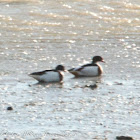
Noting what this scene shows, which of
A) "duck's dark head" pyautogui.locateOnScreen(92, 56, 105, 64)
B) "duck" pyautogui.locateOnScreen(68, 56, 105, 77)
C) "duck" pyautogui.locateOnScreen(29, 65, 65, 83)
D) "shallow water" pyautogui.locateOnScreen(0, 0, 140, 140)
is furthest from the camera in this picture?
"duck's dark head" pyautogui.locateOnScreen(92, 56, 105, 64)

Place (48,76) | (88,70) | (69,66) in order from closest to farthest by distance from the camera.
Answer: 1. (48,76)
2. (88,70)
3. (69,66)

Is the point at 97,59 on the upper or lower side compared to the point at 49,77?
upper

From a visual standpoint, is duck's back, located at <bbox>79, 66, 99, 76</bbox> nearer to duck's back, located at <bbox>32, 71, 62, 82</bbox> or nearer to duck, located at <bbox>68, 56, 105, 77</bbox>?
duck, located at <bbox>68, 56, 105, 77</bbox>

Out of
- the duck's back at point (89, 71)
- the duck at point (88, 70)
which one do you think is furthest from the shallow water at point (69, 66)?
the duck's back at point (89, 71)

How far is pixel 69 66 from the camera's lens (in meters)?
23.9

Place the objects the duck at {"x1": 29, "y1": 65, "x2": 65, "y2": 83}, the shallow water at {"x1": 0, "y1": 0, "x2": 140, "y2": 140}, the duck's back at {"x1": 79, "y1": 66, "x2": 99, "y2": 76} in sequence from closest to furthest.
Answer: the shallow water at {"x1": 0, "y1": 0, "x2": 140, "y2": 140} → the duck at {"x1": 29, "y1": 65, "x2": 65, "y2": 83} → the duck's back at {"x1": 79, "y1": 66, "x2": 99, "y2": 76}

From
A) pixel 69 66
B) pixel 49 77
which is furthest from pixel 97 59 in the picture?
pixel 49 77

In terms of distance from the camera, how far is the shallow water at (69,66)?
51.5 feet

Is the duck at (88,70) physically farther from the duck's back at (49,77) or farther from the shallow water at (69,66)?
the duck's back at (49,77)

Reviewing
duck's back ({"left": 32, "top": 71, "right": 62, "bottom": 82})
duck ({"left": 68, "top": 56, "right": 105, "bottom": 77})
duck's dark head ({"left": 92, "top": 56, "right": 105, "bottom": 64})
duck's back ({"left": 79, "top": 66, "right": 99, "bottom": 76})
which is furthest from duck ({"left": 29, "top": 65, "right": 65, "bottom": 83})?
duck's dark head ({"left": 92, "top": 56, "right": 105, "bottom": 64})

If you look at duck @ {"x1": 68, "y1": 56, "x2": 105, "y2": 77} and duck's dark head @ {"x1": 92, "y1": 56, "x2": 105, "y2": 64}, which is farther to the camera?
duck's dark head @ {"x1": 92, "y1": 56, "x2": 105, "y2": 64}

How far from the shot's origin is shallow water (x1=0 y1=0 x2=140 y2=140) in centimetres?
1569

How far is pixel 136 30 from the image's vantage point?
31.2 meters

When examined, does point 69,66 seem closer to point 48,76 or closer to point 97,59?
Answer: point 97,59
